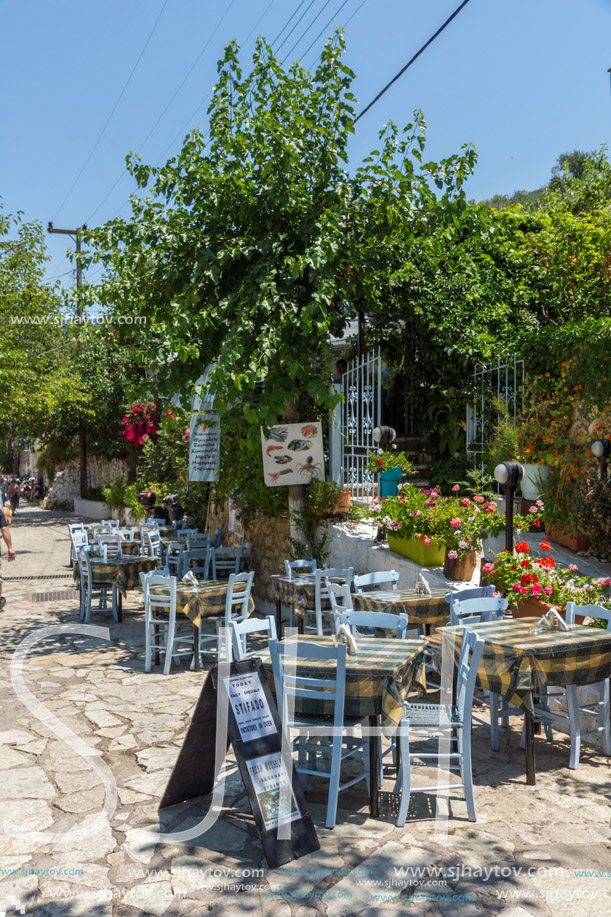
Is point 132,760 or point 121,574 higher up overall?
point 121,574

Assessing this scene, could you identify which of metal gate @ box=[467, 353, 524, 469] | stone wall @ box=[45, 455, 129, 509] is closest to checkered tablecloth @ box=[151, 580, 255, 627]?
metal gate @ box=[467, 353, 524, 469]

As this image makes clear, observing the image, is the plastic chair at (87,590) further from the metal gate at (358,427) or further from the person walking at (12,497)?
the person walking at (12,497)

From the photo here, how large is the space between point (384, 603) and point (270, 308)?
339cm

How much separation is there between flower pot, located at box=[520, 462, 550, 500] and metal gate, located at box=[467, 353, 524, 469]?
3.79ft

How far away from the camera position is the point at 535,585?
5.89 m

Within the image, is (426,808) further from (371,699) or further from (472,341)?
(472,341)

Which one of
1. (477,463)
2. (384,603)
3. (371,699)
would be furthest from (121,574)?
(371,699)

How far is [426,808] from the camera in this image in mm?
4242

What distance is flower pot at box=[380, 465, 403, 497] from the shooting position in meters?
8.82

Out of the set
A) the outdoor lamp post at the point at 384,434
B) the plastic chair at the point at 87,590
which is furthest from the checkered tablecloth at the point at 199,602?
the outdoor lamp post at the point at 384,434

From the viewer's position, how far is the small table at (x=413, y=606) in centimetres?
591

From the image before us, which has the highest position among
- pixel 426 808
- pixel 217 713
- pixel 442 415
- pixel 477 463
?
pixel 442 415

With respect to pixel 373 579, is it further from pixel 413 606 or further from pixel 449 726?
pixel 449 726

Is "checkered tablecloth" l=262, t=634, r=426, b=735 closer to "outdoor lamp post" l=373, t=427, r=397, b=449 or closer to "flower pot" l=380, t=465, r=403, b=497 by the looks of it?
"flower pot" l=380, t=465, r=403, b=497
